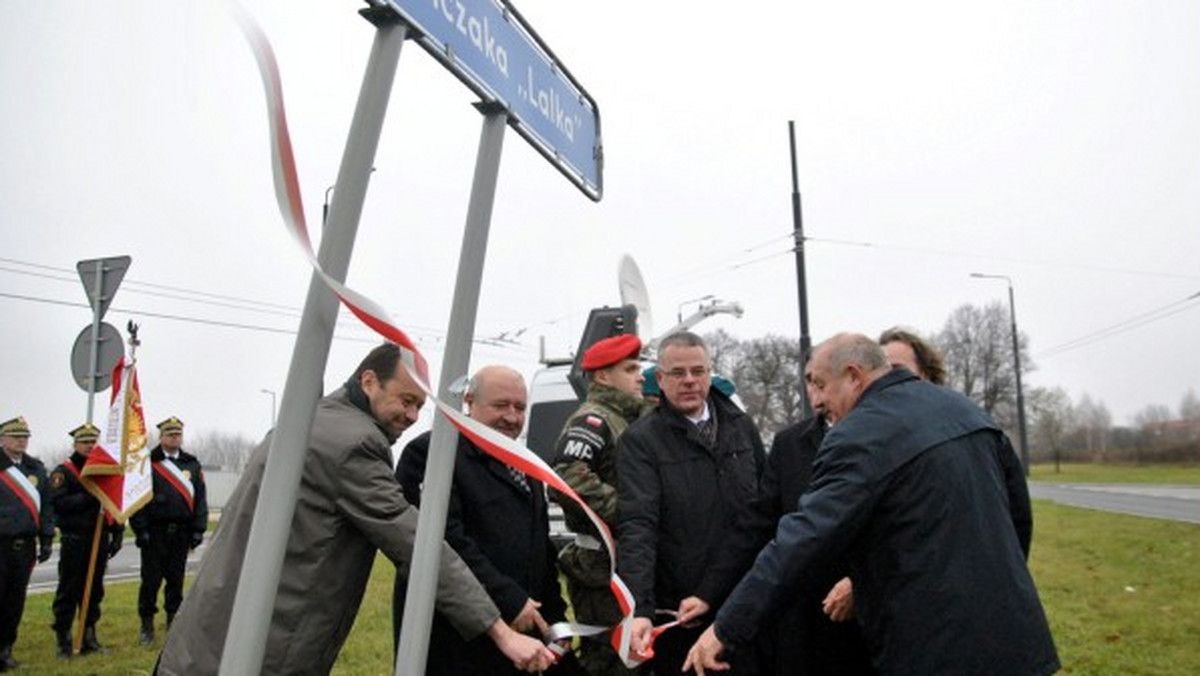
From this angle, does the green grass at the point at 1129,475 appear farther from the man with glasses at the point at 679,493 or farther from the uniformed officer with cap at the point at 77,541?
the man with glasses at the point at 679,493

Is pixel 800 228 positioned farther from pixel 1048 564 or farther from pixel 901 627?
pixel 901 627

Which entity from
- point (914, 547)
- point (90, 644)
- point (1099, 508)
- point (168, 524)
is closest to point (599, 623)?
point (914, 547)

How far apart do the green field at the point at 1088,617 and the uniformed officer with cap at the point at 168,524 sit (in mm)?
387

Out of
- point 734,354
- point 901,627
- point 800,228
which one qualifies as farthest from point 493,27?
point 734,354

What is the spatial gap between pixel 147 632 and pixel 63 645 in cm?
67

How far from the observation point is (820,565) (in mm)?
2588

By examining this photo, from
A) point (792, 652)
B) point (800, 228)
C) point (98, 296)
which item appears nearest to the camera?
point (792, 652)

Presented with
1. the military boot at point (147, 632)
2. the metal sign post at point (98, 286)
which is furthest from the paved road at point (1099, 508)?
the metal sign post at point (98, 286)

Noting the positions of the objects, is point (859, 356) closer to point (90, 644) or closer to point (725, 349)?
point (90, 644)

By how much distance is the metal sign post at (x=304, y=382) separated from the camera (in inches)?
60.5

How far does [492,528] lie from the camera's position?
327 centimetres

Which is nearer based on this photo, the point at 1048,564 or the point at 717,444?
the point at 717,444

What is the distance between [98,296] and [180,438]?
212 cm

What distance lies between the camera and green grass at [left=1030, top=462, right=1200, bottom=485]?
40.2m
